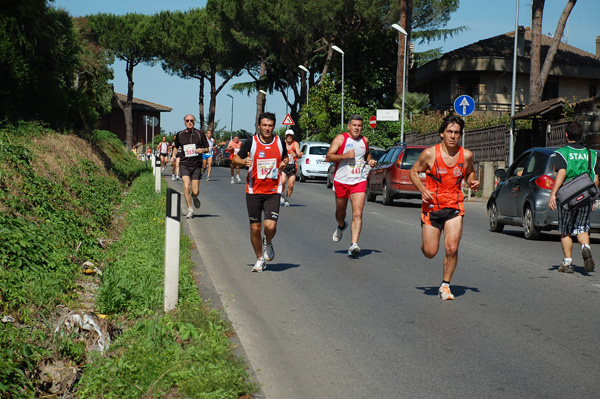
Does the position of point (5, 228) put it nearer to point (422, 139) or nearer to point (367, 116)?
point (422, 139)

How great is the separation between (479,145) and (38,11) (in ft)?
60.8

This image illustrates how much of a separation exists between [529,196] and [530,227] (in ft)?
1.79

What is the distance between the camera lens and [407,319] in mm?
7375

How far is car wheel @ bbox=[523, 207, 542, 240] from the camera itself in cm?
1431

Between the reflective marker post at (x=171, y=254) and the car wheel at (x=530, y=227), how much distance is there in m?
8.85

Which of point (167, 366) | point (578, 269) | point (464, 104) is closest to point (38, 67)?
point (464, 104)

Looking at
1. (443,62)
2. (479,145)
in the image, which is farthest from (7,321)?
(443,62)

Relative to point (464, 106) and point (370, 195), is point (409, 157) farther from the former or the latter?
point (464, 106)

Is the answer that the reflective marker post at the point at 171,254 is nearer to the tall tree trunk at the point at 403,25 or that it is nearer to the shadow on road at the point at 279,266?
the shadow on road at the point at 279,266

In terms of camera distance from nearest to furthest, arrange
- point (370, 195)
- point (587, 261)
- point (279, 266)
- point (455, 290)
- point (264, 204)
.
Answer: point (455, 290)
point (264, 204)
point (587, 261)
point (279, 266)
point (370, 195)

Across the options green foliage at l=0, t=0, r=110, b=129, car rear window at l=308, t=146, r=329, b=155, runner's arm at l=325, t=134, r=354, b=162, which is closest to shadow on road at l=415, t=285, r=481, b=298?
runner's arm at l=325, t=134, r=354, b=162

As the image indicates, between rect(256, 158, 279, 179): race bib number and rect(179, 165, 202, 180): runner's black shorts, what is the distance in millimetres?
6874

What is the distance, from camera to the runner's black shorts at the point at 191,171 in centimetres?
1666

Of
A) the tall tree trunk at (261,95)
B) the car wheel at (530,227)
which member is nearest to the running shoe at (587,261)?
the car wheel at (530,227)
